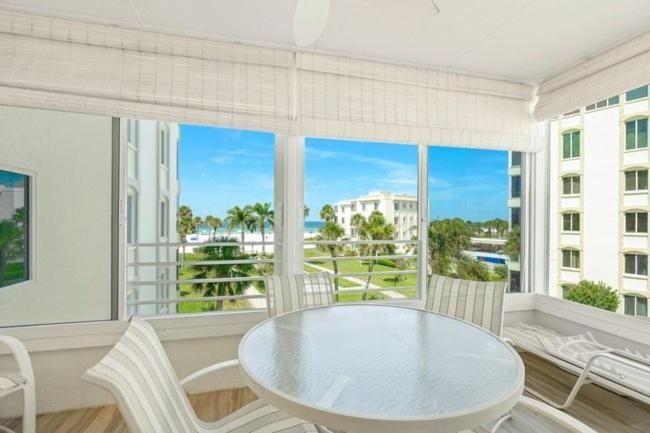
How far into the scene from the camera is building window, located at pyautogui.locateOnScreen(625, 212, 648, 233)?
8.17 ft

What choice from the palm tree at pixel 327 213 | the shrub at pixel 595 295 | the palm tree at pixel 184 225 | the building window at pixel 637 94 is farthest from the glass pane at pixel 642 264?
the palm tree at pixel 184 225

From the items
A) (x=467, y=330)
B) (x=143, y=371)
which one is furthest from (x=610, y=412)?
(x=143, y=371)

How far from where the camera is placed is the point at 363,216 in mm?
3660

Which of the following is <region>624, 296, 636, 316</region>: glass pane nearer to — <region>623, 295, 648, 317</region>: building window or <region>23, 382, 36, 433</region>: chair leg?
<region>623, 295, 648, 317</region>: building window

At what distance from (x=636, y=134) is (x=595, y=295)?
1281 mm

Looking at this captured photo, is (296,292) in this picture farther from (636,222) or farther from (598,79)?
(598,79)

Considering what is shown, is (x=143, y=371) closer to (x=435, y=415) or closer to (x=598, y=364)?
(x=435, y=415)

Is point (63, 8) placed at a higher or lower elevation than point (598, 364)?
higher

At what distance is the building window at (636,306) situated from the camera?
8.15ft

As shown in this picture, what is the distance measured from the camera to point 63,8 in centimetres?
198

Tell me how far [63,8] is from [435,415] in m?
2.71

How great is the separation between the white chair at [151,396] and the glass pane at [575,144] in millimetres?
3156

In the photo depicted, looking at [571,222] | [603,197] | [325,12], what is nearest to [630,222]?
[603,197]

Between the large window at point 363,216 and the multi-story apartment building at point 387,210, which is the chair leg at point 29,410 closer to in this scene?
the large window at point 363,216
